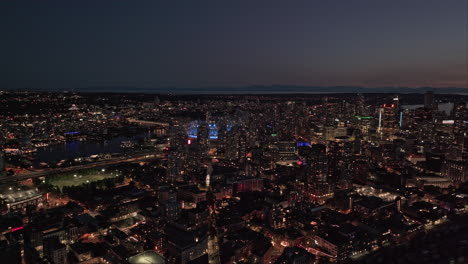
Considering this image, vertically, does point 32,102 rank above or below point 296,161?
above

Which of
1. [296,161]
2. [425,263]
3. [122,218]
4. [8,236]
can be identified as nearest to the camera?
[425,263]

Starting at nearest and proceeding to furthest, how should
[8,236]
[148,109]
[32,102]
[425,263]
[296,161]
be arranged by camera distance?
[425,263], [8,236], [296,161], [32,102], [148,109]

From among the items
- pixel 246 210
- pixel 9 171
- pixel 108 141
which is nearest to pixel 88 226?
pixel 246 210

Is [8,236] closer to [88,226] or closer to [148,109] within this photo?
[88,226]

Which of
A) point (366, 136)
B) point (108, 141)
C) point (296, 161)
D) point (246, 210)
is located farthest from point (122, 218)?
point (366, 136)

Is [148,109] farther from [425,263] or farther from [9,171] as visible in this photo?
[425,263]

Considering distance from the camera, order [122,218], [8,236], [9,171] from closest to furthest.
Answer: [8,236] → [122,218] → [9,171]

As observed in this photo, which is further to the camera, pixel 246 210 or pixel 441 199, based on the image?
pixel 441 199

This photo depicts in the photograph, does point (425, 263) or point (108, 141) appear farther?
point (108, 141)

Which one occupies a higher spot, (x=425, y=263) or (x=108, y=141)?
(x=425, y=263)
